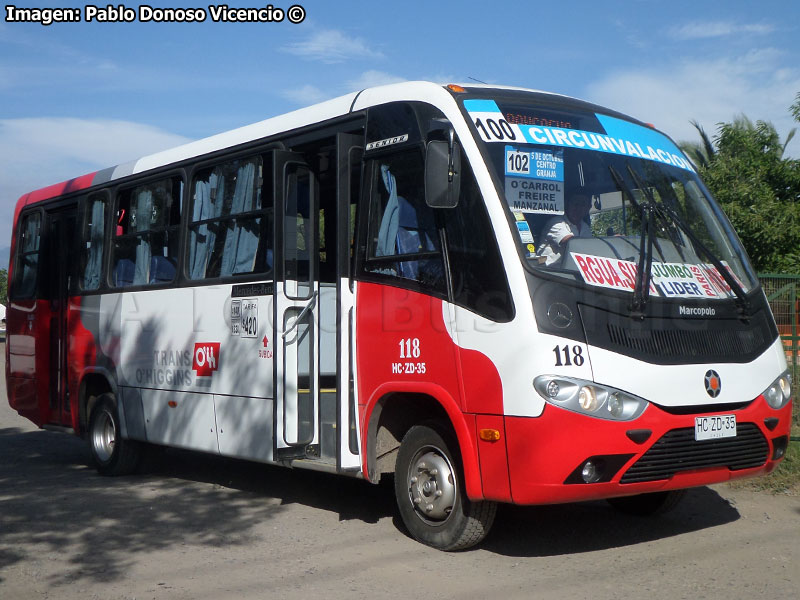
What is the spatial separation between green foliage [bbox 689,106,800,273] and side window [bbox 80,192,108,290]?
41.2 feet

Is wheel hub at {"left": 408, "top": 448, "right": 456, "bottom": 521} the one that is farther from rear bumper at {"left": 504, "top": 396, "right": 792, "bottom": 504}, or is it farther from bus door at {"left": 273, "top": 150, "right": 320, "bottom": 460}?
Result: bus door at {"left": 273, "top": 150, "right": 320, "bottom": 460}

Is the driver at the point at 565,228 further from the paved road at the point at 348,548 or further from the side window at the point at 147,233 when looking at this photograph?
the side window at the point at 147,233

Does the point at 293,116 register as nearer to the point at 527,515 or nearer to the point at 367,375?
the point at 367,375

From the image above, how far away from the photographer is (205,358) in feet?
28.7

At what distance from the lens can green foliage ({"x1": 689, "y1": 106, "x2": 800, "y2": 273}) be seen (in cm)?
2183

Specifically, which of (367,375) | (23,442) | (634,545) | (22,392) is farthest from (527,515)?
(23,442)

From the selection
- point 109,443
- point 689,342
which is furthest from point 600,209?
point 109,443

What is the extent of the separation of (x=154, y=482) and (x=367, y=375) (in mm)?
3961

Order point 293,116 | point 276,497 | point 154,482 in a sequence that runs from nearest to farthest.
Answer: point 293,116 → point 276,497 → point 154,482

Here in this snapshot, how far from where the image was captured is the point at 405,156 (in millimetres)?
6875

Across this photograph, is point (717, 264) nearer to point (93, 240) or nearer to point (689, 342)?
point (689, 342)

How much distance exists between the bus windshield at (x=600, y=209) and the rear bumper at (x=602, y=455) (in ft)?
2.87

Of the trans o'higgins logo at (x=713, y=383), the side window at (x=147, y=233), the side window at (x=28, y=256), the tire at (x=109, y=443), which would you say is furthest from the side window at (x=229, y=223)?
the side window at (x=28, y=256)

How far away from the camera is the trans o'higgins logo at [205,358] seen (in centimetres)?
862
